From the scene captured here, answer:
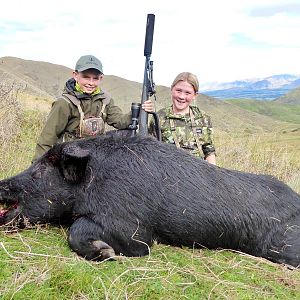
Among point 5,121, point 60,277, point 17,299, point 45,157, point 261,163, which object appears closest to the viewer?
point 17,299

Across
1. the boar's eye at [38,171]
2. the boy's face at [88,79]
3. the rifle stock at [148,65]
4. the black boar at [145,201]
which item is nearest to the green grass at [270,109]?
the rifle stock at [148,65]

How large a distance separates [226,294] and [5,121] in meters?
6.26

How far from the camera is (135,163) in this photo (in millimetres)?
4102

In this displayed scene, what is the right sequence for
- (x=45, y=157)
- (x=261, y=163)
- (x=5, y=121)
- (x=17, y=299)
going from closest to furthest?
(x=17, y=299) < (x=45, y=157) < (x=5, y=121) < (x=261, y=163)

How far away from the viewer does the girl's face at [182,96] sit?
247 inches

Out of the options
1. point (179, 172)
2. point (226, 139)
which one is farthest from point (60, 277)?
point (226, 139)

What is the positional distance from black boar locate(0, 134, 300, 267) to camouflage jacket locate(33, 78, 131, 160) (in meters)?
1.34

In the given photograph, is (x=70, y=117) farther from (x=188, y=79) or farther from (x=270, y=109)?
(x=270, y=109)

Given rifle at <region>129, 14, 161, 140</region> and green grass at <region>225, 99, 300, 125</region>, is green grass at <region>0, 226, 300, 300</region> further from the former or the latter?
green grass at <region>225, 99, 300, 125</region>

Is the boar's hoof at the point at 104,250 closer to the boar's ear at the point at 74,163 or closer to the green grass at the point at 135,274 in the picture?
the green grass at the point at 135,274

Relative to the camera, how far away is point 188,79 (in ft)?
20.7

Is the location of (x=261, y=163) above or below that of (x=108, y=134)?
below

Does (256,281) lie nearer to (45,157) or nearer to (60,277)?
(60,277)

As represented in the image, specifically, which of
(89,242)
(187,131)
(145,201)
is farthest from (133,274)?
(187,131)
